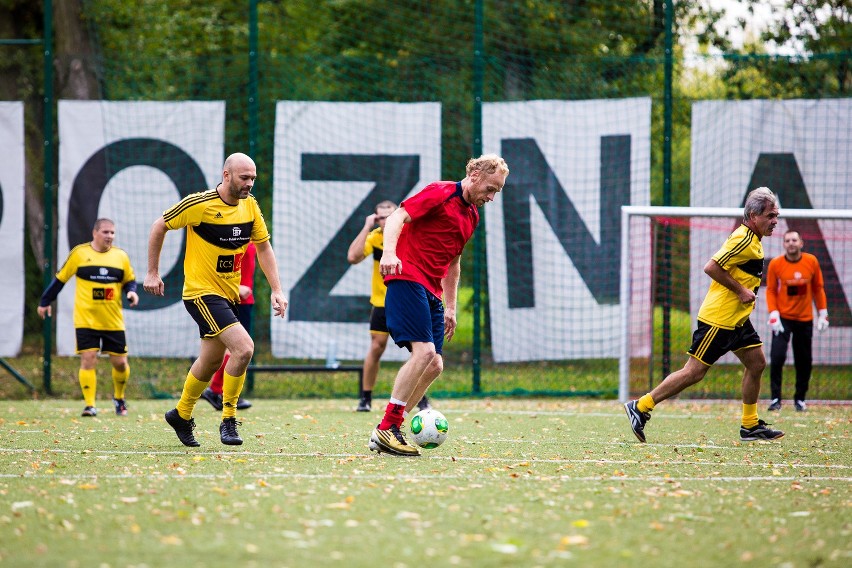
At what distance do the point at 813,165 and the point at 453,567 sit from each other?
10993mm

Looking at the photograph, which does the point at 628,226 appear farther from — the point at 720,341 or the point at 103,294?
the point at 103,294

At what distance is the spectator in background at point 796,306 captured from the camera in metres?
11.9

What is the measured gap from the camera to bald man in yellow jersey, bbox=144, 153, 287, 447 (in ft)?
24.8


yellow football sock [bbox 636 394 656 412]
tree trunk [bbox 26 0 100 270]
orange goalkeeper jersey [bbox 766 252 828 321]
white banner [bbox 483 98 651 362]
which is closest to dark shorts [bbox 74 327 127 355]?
tree trunk [bbox 26 0 100 270]

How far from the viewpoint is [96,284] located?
1127cm

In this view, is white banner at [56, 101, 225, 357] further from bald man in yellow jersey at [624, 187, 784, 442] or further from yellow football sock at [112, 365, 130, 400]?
bald man in yellow jersey at [624, 187, 784, 442]

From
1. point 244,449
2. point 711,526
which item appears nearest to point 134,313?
point 244,449

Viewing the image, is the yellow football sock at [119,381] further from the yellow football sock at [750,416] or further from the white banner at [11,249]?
the yellow football sock at [750,416]

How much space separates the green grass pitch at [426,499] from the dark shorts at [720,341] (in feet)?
2.29

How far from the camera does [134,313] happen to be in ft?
44.8

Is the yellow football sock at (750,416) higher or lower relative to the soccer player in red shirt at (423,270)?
lower

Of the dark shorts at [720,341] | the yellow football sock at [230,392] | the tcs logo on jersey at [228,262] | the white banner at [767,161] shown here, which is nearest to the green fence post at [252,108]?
the white banner at [767,161]

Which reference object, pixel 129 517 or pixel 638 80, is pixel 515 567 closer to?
pixel 129 517

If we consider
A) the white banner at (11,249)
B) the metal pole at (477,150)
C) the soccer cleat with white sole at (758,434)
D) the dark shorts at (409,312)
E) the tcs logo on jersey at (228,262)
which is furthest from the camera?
the metal pole at (477,150)
